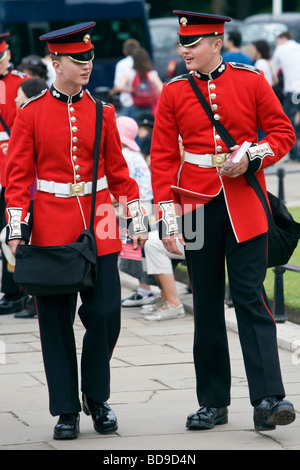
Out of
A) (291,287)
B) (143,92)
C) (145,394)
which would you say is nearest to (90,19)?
(143,92)

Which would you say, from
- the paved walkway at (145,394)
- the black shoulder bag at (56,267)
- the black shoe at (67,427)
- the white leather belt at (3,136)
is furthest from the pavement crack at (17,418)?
the white leather belt at (3,136)

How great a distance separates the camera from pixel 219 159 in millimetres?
5098

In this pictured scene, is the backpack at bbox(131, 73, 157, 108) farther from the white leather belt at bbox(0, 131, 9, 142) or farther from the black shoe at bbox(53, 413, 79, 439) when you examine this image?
the black shoe at bbox(53, 413, 79, 439)

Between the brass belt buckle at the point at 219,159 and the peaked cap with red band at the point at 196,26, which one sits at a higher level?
the peaked cap with red band at the point at 196,26

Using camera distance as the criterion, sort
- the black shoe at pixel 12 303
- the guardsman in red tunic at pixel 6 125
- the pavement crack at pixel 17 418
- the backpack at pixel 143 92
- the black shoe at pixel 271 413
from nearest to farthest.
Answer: the black shoe at pixel 271 413 → the pavement crack at pixel 17 418 → the guardsman in red tunic at pixel 6 125 → the black shoe at pixel 12 303 → the backpack at pixel 143 92

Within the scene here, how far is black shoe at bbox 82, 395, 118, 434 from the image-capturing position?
5160 mm

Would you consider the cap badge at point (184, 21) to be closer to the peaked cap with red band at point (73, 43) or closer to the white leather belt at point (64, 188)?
the peaked cap with red band at point (73, 43)

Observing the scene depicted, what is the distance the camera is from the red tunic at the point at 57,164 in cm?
512

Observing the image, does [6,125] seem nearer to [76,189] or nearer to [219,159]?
[76,189]

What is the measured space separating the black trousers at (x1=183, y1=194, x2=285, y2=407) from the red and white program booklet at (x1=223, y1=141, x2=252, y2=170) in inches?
9.0

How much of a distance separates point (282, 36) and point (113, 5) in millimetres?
5224

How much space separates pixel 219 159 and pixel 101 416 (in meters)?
1.35

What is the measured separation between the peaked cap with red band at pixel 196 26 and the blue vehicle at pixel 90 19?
46.6 feet

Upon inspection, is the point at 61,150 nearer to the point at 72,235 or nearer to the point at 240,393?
the point at 72,235
